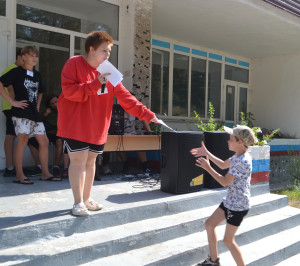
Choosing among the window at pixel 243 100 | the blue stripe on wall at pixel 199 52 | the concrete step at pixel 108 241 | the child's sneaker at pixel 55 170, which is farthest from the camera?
the window at pixel 243 100

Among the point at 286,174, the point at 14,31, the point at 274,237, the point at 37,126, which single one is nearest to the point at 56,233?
the point at 37,126

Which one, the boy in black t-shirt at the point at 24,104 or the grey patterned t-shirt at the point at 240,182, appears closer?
the grey patterned t-shirt at the point at 240,182

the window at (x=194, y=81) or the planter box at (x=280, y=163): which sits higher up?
the window at (x=194, y=81)

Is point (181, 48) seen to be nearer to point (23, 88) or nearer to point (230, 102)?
point (230, 102)

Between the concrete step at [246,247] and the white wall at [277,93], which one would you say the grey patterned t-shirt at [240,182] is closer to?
the concrete step at [246,247]

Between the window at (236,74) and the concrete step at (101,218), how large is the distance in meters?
8.03

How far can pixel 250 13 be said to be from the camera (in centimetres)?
774

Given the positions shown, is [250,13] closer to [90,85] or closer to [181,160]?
[181,160]

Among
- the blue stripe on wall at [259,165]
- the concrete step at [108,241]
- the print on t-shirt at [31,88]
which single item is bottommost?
the concrete step at [108,241]

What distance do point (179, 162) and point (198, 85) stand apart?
704 cm

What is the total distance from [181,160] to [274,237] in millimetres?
1645

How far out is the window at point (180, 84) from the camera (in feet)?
33.8

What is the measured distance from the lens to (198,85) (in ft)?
36.3

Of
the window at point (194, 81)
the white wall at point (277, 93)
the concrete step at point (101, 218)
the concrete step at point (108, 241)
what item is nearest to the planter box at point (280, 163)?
the white wall at point (277, 93)
